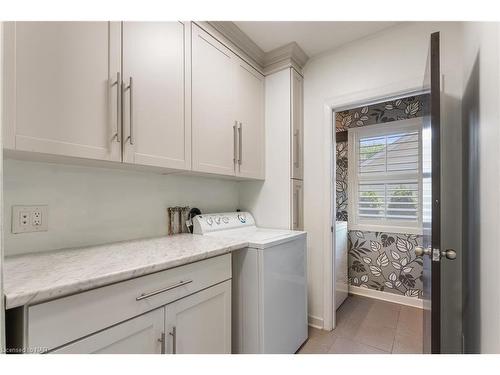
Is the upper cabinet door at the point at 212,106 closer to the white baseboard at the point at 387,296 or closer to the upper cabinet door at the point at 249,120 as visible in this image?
the upper cabinet door at the point at 249,120

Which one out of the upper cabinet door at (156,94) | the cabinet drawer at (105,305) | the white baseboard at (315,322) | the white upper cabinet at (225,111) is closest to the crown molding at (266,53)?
the white upper cabinet at (225,111)

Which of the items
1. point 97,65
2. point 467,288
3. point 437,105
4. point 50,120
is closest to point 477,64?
point 437,105

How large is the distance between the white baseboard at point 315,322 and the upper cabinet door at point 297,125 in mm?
1239

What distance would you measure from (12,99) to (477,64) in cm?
189

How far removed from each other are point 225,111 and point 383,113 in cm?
206

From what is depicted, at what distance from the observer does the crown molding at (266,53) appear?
5.80 ft

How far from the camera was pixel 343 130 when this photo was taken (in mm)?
3090

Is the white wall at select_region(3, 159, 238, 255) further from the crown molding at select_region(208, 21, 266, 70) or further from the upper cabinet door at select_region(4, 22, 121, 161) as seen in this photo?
the crown molding at select_region(208, 21, 266, 70)

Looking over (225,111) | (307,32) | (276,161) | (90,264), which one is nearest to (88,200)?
(90,264)

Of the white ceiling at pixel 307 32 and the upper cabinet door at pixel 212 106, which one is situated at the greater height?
the white ceiling at pixel 307 32

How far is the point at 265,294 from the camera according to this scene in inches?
Result: 56.1

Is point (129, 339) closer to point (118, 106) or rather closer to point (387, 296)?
point (118, 106)
